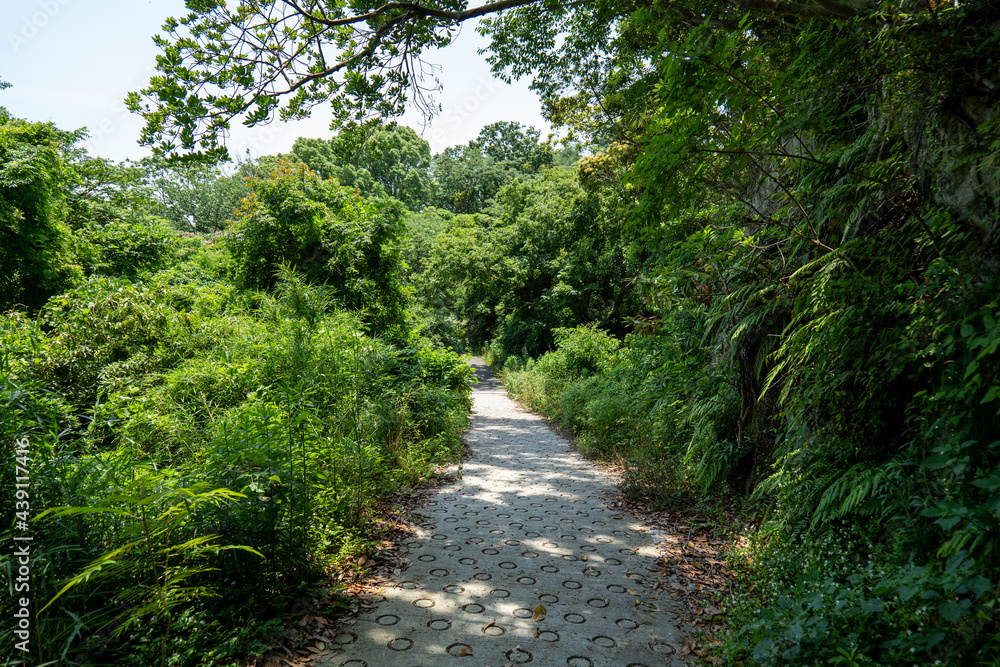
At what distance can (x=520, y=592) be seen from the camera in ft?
12.1

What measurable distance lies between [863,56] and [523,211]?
77.7 ft

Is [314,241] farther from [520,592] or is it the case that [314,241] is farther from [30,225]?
[520,592]

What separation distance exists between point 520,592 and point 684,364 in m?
3.19

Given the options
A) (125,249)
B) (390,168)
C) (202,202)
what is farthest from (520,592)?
(202,202)

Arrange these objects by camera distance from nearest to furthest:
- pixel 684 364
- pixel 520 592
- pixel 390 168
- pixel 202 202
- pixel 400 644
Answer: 1. pixel 400 644
2. pixel 520 592
3. pixel 684 364
4. pixel 390 168
5. pixel 202 202

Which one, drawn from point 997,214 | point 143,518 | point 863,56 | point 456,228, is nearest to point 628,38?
point 863,56

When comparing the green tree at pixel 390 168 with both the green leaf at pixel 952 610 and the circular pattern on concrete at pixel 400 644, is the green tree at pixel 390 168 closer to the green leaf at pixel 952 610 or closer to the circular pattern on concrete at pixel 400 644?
the circular pattern on concrete at pixel 400 644

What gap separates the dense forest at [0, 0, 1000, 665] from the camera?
2.50m

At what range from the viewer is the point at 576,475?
761 centimetres

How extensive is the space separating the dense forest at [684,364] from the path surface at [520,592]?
0.58 metres

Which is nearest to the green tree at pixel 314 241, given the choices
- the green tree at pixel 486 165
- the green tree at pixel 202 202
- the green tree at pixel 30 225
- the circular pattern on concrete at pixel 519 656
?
the green tree at pixel 30 225

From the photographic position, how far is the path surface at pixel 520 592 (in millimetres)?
2914

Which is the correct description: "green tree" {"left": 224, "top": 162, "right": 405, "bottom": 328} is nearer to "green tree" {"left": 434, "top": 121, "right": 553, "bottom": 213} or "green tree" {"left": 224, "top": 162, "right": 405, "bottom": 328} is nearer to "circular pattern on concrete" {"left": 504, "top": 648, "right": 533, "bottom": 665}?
"circular pattern on concrete" {"left": 504, "top": 648, "right": 533, "bottom": 665}

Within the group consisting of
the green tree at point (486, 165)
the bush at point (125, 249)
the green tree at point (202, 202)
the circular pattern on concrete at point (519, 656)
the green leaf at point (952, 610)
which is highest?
the green tree at point (486, 165)
